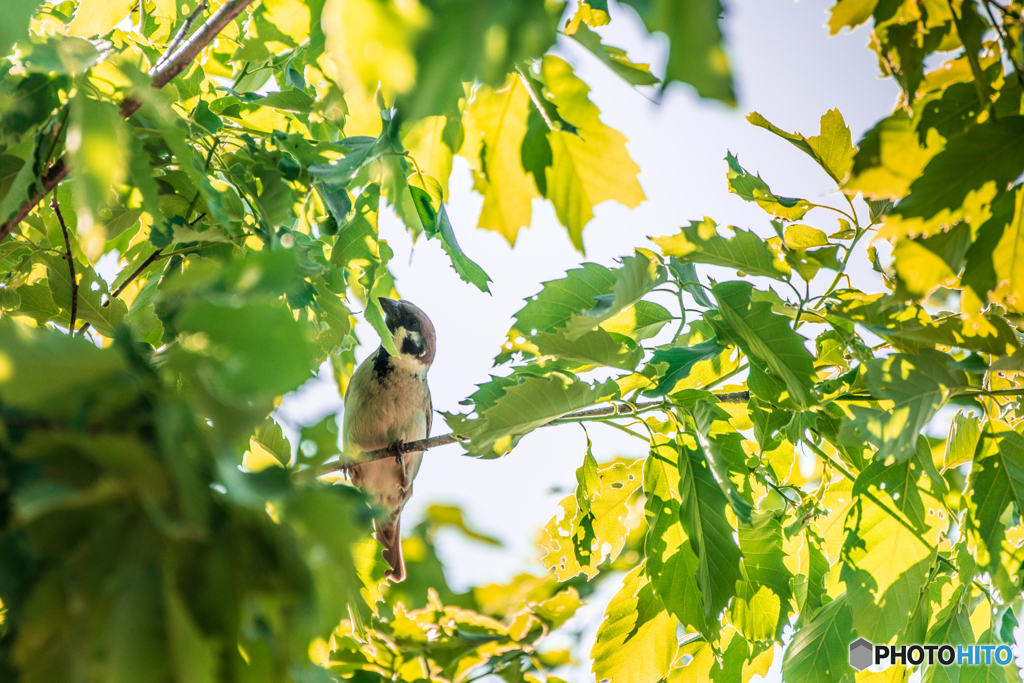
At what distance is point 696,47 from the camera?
2.01 ft

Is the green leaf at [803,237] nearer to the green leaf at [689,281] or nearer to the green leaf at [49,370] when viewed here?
the green leaf at [689,281]

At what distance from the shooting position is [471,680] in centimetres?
178

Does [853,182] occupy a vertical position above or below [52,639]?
above

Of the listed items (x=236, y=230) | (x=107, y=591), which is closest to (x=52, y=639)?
(x=107, y=591)

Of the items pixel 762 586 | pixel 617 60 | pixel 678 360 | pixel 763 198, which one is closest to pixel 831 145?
pixel 763 198

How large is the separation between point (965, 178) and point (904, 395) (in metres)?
0.48

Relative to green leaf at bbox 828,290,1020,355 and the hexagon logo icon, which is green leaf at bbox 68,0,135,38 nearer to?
green leaf at bbox 828,290,1020,355

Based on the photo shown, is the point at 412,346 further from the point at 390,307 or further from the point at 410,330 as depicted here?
the point at 390,307

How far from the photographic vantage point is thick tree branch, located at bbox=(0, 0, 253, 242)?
1305 mm

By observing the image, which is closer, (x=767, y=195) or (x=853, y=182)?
(x=853, y=182)

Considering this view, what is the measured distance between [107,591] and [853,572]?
64.0 inches

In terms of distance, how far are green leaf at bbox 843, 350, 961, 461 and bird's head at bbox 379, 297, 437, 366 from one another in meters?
3.24

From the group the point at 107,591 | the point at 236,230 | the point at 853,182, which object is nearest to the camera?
the point at 107,591

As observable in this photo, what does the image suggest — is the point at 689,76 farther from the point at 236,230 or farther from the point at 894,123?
the point at 236,230
